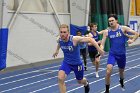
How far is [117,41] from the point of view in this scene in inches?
344

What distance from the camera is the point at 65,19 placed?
19922mm

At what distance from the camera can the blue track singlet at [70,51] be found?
7.26 m

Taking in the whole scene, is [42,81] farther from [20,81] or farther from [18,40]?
[18,40]

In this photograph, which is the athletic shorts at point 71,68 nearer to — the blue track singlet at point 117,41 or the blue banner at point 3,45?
the blue track singlet at point 117,41

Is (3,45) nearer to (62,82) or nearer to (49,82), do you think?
(49,82)

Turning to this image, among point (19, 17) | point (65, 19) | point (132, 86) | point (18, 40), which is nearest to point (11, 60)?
point (18, 40)

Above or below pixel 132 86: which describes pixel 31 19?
above

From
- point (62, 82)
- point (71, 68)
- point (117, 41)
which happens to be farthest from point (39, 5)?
point (62, 82)

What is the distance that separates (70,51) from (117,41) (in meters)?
1.85

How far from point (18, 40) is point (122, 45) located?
322 inches

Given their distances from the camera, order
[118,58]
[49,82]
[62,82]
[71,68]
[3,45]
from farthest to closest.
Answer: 1. [3,45]
2. [49,82]
3. [118,58]
4. [71,68]
5. [62,82]

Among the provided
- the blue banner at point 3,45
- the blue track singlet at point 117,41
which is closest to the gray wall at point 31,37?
the blue banner at point 3,45

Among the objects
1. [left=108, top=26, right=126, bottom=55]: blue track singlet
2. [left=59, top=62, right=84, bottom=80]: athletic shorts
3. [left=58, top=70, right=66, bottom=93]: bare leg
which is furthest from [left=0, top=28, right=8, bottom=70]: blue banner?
[left=58, top=70, right=66, bottom=93]: bare leg

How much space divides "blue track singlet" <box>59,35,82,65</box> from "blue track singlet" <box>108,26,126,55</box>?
159 centimetres
